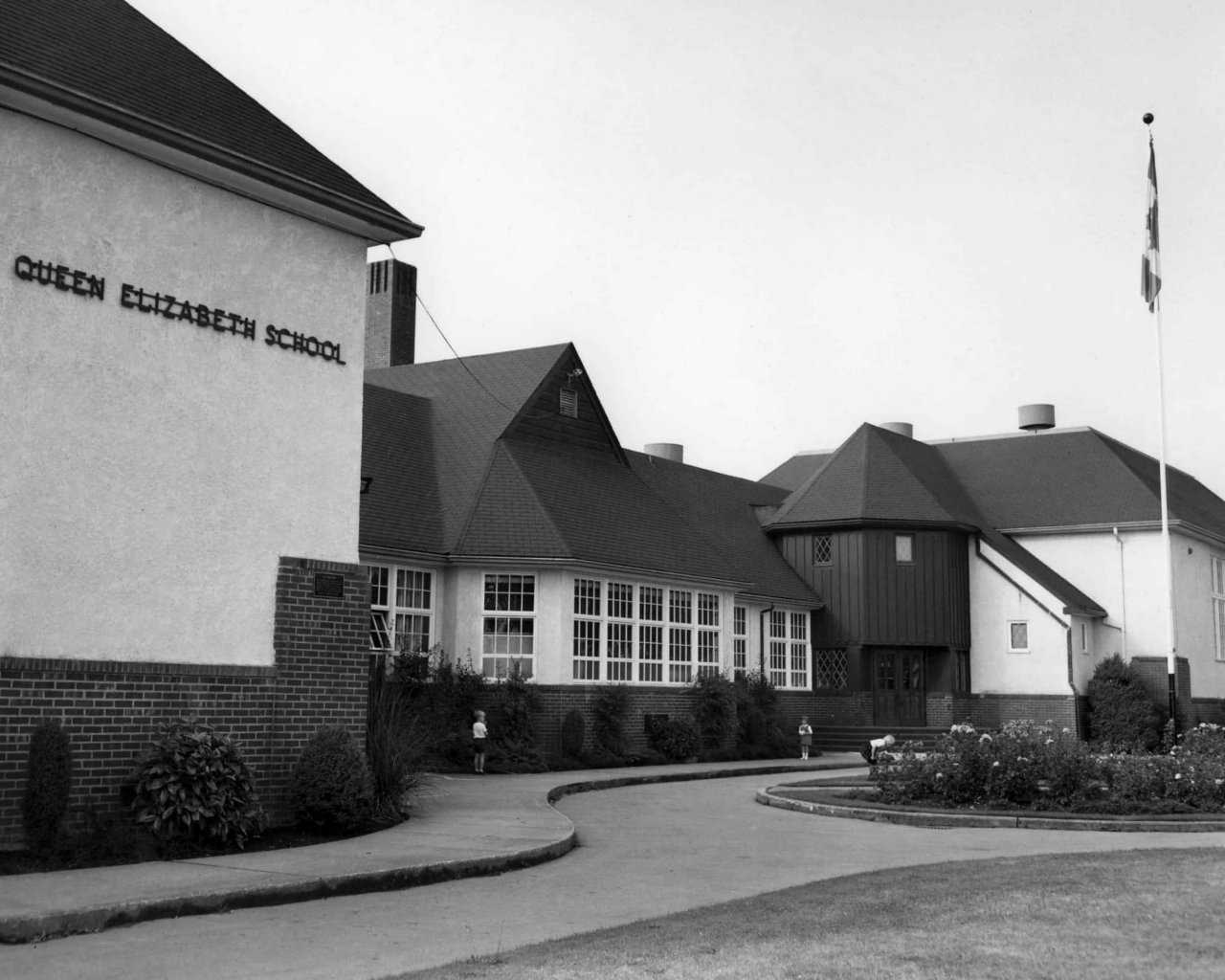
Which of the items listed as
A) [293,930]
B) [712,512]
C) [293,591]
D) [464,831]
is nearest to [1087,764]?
[464,831]

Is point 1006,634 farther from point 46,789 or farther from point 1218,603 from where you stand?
point 46,789

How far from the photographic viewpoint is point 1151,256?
30.2 metres

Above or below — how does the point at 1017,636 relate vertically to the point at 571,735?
above

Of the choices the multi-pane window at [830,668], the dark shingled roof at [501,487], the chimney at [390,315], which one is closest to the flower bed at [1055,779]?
the dark shingled roof at [501,487]

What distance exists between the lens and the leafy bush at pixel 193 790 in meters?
12.1

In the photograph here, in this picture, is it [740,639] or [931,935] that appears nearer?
[931,935]

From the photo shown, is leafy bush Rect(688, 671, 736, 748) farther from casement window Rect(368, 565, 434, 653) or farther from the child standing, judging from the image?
the child standing

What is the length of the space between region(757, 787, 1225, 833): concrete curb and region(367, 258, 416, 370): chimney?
65.1ft

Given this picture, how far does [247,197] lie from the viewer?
14.1 m

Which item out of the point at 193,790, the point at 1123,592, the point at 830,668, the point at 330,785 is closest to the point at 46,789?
the point at 193,790

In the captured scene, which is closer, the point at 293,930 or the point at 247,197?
the point at 293,930

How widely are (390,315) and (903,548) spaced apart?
15031mm

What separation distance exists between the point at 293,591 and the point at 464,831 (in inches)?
119

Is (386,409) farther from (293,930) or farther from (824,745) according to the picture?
(293,930)
